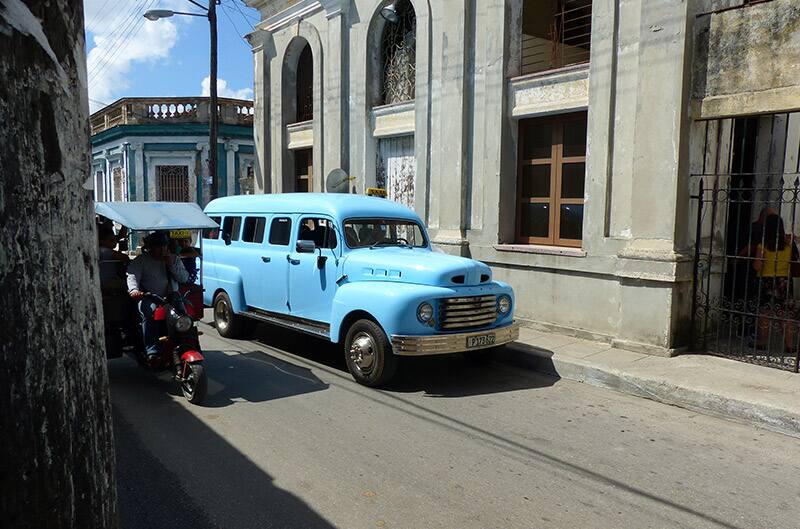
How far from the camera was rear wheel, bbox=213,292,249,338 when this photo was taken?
364 inches

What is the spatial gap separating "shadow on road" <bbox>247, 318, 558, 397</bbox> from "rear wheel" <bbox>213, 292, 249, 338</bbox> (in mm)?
498

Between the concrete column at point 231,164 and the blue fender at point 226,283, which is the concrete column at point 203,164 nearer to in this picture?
the concrete column at point 231,164

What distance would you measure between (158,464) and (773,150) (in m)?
8.90

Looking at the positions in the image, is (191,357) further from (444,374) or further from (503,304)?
(503,304)

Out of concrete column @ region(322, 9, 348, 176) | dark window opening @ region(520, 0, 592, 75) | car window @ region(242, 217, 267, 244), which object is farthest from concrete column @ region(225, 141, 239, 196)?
dark window opening @ region(520, 0, 592, 75)

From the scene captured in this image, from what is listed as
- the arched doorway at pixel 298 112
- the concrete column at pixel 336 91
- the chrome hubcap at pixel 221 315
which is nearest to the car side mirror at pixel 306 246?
the chrome hubcap at pixel 221 315

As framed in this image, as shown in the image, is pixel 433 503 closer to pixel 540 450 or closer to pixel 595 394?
pixel 540 450

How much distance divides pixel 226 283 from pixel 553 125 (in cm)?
557

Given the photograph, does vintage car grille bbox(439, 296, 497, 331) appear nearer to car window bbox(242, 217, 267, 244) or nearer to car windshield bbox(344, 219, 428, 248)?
car windshield bbox(344, 219, 428, 248)

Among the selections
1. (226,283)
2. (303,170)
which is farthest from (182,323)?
(303,170)

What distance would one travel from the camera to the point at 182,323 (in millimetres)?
6199

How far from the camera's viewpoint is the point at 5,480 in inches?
69.1

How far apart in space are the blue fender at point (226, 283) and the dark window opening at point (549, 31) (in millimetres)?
5760

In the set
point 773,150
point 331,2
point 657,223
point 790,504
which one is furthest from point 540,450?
point 331,2
